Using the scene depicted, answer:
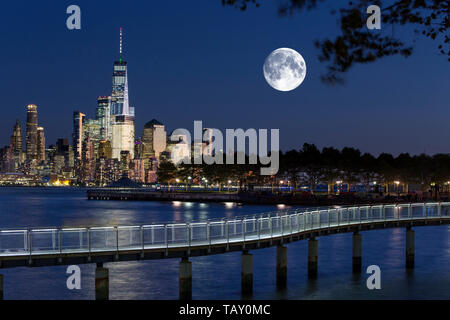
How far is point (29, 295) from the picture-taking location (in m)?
38.6

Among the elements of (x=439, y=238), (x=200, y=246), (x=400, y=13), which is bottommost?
(x=439, y=238)

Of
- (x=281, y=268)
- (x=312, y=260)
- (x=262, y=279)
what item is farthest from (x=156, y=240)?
(x=312, y=260)

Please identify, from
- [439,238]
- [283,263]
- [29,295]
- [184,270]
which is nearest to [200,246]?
[184,270]

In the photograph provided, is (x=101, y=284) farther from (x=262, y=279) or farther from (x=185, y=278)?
(x=262, y=279)

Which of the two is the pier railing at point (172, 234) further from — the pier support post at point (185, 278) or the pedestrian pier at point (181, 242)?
the pier support post at point (185, 278)

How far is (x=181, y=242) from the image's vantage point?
31.1m

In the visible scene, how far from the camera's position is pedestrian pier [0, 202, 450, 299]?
2819cm

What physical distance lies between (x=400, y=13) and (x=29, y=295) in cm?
3360

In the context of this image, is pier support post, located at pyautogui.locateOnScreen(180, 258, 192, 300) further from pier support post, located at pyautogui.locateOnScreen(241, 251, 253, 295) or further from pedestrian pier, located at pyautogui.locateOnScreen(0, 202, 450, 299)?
pier support post, located at pyautogui.locateOnScreen(241, 251, 253, 295)

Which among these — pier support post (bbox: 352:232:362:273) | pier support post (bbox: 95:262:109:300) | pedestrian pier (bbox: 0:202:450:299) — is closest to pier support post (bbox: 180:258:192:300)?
pedestrian pier (bbox: 0:202:450:299)

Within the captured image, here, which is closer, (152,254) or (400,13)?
(400,13)

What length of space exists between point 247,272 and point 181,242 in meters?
5.28
